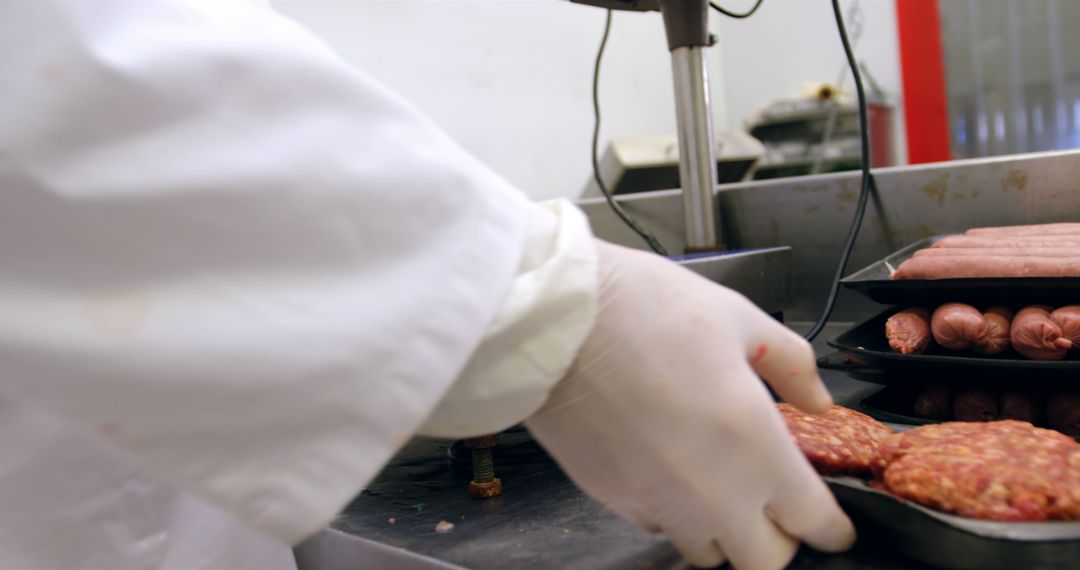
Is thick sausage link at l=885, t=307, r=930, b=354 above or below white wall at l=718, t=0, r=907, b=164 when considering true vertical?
below

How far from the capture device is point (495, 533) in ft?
2.40

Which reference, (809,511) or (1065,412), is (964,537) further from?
(1065,412)

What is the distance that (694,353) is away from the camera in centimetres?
59

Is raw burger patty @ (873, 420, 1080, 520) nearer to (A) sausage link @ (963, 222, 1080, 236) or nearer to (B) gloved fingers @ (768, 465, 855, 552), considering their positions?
(B) gloved fingers @ (768, 465, 855, 552)

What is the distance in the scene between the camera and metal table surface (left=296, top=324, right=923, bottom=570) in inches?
25.9

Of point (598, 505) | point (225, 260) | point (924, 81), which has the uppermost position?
point (924, 81)

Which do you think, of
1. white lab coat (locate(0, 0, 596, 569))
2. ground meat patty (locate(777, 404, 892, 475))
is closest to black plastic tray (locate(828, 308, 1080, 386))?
ground meat patty (locate(777, 404, 892, 475))

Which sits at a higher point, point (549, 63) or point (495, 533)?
point (549, 63)

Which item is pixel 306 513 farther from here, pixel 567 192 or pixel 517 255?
pixel 567 192

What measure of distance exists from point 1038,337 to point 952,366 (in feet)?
0.34

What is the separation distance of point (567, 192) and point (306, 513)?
3278 millimetres

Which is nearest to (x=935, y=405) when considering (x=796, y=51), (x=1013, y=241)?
(x=1013, y=241)

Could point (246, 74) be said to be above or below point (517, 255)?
above

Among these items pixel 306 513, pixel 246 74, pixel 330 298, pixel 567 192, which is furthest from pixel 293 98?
pixel 567 192
